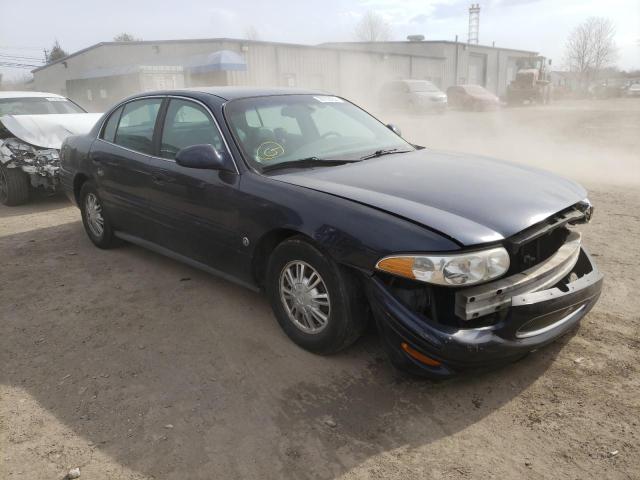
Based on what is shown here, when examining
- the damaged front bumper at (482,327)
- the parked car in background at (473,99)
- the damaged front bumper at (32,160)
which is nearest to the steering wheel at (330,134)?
the damaged front bumper at (482,327)

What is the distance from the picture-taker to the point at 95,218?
5227 millimetres

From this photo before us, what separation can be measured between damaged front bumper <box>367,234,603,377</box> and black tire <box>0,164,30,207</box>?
6.60 meters

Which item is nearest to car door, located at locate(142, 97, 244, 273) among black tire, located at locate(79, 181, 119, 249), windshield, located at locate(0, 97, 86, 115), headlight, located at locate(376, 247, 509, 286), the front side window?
the front side window

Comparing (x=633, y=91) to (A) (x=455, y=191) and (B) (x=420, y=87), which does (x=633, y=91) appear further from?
(A) (x=455, y=191)

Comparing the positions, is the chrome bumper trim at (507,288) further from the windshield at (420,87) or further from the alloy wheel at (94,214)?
the windshield at (420,87)

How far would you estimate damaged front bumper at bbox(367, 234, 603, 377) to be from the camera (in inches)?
98.5

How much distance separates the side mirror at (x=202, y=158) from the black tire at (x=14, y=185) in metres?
5.18

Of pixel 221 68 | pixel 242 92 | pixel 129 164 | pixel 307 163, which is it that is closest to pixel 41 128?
pixel 129 164

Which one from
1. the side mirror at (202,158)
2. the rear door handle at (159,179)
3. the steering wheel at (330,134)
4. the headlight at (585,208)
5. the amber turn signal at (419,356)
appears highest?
the steering wheel at (330,134)

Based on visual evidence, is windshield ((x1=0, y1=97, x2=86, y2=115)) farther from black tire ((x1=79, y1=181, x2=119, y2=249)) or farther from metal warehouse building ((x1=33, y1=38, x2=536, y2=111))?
metal warehouse building ((x1=33, y1=38, x2=536, y2=111))

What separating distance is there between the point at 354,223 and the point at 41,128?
21.6 ft

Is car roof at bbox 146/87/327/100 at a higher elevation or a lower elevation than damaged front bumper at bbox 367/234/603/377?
higher

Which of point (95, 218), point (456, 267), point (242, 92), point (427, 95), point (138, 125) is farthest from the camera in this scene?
point (427, 95)

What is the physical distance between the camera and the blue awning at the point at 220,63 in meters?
22.2
